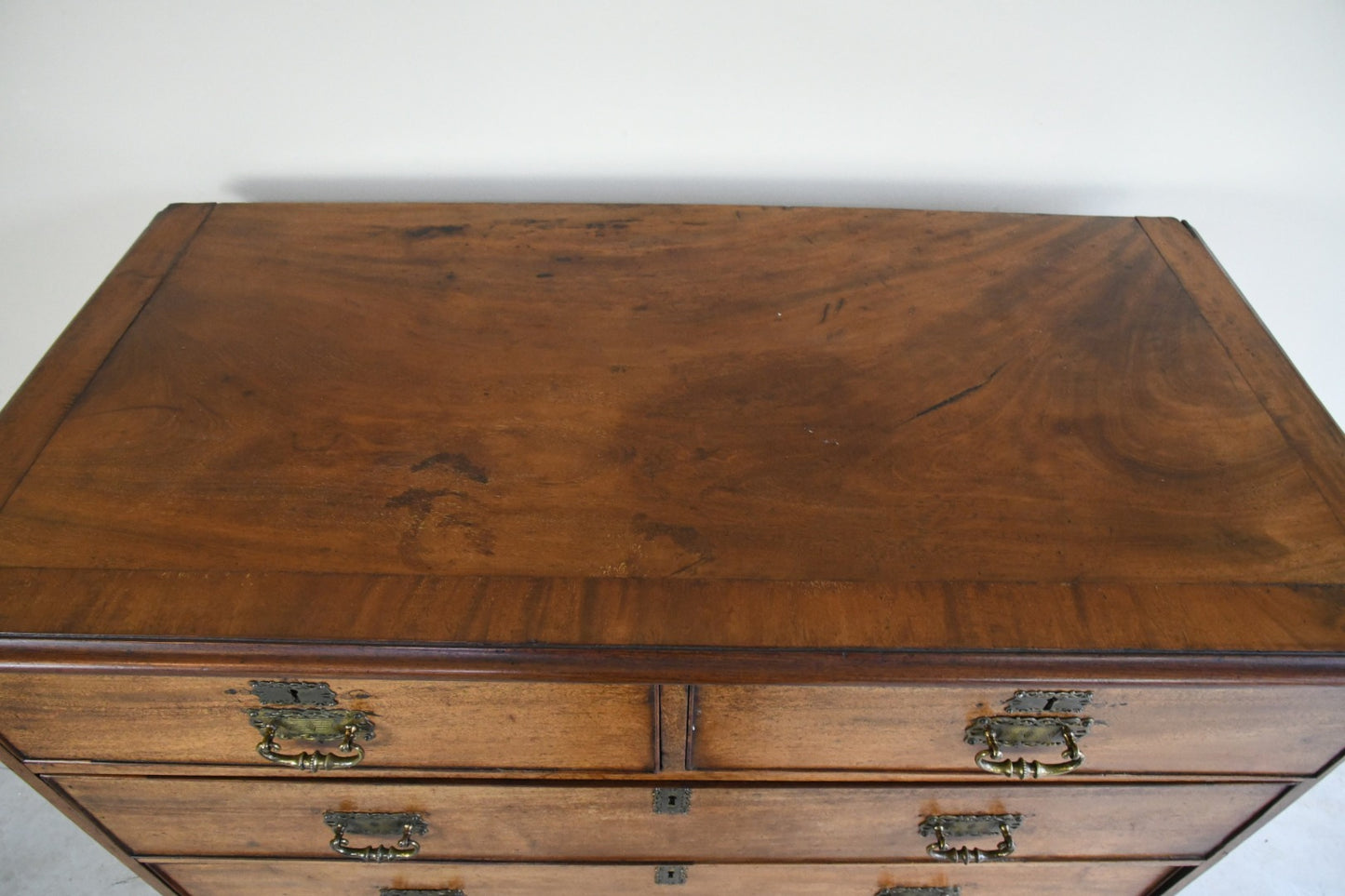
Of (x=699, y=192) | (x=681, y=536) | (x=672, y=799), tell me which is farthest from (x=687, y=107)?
(x=672, y=799)

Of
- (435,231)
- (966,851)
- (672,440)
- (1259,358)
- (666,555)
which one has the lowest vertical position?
(966,851)

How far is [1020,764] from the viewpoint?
2.53 feet

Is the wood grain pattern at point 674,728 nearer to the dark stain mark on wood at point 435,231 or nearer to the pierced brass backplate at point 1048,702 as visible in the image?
the pierced brass backplate at point 1048,702

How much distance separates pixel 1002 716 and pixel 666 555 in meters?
0.34

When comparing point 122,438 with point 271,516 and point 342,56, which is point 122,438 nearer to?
point 271,516

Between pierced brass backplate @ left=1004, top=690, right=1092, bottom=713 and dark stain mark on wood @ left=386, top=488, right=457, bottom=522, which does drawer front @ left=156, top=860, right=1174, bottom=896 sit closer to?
pierced brass backplate @ left=1004, top=690, right=1092, bottom=713

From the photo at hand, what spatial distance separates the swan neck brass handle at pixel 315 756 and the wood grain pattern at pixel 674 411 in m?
0.18

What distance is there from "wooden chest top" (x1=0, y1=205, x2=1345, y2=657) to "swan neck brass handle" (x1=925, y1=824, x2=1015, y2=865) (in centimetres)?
36

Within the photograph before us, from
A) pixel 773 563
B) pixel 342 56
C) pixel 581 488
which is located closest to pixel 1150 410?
pixel 773 563

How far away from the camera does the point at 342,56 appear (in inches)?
38.3

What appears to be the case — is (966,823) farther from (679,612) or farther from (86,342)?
(86,342)

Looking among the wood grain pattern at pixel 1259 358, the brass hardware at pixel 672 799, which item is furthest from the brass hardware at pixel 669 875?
the wood grain pattern at pixel 1259 358

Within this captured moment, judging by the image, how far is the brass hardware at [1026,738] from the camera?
29.2 inches

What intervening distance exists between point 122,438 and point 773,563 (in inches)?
23.4
